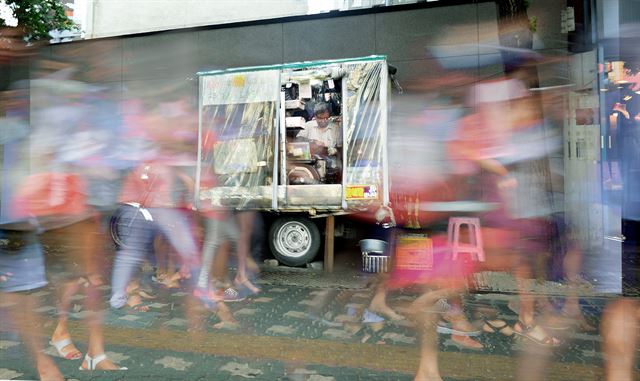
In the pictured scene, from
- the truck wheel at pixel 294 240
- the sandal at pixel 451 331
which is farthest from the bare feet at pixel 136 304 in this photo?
the sandal at pixel 451 331

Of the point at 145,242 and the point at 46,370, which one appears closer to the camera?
the point at 46,370

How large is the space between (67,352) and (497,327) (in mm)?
3597

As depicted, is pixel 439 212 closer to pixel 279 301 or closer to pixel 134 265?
pixel 279 301

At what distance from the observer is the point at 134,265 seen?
4320 mm

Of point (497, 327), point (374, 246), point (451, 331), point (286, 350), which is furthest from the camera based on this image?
point (374, 246)

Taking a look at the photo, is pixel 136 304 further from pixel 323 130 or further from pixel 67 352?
pixel 323 130

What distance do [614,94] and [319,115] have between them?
12.5 ft

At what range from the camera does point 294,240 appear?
705 cm

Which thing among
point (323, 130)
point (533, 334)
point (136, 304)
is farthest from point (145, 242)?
point (533, 334)

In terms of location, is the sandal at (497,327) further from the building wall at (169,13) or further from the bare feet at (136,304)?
the building wall at (169,13)

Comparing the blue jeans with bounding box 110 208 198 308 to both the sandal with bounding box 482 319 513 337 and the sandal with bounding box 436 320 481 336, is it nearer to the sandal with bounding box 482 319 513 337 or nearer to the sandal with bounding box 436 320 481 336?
the sandal with bounding box 436 320 481 336

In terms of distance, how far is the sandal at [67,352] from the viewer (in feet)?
11.2

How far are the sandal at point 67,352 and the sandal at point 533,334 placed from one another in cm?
359

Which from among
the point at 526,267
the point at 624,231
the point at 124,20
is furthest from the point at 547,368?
the point at 124,20
